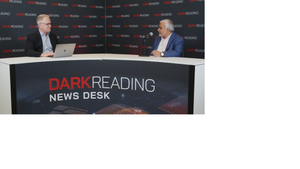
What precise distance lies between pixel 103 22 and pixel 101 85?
12.6ft

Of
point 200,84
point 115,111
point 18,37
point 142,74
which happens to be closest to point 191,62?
point 200,84

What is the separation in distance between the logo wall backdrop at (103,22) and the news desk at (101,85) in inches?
90.2

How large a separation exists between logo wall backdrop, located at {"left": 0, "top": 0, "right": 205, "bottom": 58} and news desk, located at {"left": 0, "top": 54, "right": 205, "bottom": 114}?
2.29m

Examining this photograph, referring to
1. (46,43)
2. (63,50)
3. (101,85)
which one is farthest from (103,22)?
(101,85)

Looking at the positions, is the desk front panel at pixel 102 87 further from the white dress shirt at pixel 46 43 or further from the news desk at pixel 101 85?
the white dress shirt at pixel 46 43

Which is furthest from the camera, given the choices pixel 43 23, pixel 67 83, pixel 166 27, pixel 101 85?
pixel 166 27

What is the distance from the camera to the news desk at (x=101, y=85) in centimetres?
351

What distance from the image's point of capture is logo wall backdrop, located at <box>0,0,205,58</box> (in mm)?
5852

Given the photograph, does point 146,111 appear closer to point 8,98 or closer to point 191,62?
Result: point 191,62

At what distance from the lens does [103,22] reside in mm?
7445

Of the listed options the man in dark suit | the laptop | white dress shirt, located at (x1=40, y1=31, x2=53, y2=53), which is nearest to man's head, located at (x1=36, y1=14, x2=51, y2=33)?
the man in dark suit

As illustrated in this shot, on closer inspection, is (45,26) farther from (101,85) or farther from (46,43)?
(101,85)

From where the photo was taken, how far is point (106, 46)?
757 cm

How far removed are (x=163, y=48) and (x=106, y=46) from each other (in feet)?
8.73
